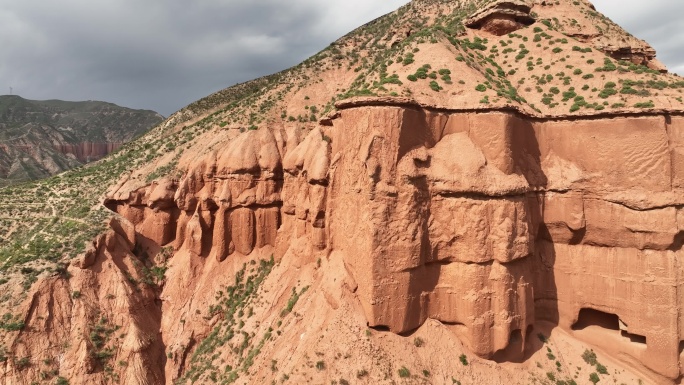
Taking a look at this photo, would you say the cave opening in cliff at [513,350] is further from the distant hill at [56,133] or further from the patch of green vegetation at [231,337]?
the distant hill at [56,133]

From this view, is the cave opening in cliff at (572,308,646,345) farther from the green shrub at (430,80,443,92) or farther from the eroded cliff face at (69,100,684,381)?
the green shrub at (430,80,443,92)

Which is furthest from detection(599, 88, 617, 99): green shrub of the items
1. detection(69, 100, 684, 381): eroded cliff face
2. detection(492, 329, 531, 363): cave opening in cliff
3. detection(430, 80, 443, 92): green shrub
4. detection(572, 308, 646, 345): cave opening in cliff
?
detection(492, 329, 531, 363): cave opening in cliff

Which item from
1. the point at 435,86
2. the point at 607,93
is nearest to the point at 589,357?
the point at 607,93

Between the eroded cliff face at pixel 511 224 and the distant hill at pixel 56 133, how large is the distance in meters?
94.0

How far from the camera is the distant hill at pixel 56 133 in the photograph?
10794cm

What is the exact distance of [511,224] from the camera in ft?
62.4

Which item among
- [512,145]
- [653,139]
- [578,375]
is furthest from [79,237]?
[653,139]

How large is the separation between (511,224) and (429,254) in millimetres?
4450

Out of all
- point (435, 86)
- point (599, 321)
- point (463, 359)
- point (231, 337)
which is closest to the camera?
point (463, 359)

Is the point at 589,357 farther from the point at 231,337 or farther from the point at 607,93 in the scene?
the point at 231,337

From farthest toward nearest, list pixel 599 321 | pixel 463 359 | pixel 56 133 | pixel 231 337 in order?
pixel 56 133 < pixel 231 337 < pixel 599 321 < pixel 463 359

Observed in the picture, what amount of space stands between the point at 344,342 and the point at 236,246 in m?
14.0

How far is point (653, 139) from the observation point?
63.2ft

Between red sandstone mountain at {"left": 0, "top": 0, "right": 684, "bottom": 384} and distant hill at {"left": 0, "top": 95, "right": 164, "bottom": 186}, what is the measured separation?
7775 cm
